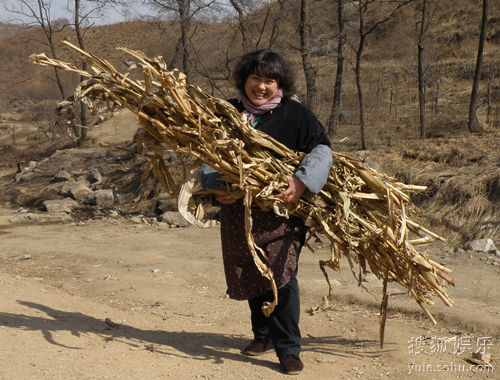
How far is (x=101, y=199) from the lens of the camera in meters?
10.3

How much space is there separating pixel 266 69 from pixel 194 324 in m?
1.77

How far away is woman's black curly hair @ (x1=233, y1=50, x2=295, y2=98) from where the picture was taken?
2.41m

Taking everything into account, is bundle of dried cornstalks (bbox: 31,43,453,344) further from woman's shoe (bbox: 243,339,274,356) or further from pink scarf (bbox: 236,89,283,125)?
woman's shoe (bbox: 243,339,274,356)

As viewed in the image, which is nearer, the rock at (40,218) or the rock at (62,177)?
the rock at (40,218)

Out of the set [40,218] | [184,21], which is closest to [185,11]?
[184,21]

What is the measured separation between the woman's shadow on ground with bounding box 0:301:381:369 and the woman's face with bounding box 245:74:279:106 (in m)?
1.31

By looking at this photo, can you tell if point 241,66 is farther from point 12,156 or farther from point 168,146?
point 12,156

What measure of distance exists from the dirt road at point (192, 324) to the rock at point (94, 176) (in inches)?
274

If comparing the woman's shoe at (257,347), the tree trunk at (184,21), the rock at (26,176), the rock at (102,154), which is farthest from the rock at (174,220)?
the rock at (102,154)

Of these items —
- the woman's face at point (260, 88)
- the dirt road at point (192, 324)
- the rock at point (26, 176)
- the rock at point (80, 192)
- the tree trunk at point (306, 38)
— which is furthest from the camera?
the rock at point (26, 176)

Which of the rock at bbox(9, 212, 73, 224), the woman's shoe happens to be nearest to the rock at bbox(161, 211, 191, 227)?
the rock at bbox(9, 212, 73, 224)

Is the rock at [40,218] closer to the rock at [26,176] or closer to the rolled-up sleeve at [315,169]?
the rock at [26,176]

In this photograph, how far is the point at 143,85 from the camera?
2.54 m

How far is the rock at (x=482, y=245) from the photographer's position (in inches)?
224
